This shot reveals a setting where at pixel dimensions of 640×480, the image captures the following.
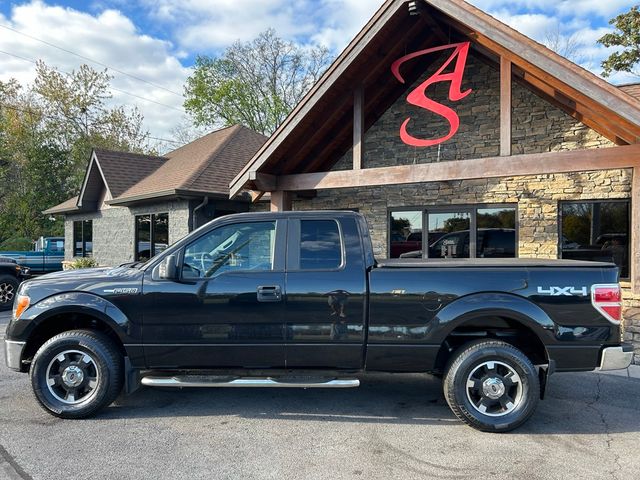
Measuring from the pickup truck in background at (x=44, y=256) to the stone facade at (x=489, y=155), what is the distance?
13.6m

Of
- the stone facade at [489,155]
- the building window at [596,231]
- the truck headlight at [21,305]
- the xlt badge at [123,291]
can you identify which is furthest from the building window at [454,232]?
the truck headlight at [21,305]

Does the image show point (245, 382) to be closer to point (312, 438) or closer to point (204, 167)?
point (312, 438)

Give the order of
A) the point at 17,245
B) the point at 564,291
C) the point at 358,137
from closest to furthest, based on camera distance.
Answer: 1. the point at 564,291
2. the point at 358,137
3. the point at 17,245

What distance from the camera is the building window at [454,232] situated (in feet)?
33.1

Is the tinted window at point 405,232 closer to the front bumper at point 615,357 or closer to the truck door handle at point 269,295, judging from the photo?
the front bumper at point 615,357

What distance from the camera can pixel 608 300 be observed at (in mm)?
4094

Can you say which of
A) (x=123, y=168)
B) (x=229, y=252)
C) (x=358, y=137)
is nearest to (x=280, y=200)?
(x=358, y=137)

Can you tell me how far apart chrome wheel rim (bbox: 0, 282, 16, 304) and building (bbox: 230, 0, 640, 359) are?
6.27 metres

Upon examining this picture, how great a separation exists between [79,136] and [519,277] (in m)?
37.1

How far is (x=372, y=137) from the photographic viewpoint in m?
11.5

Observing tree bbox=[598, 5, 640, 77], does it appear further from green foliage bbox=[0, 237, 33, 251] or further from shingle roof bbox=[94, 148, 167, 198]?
green foliage bbox=[0, 237, 33, 251]

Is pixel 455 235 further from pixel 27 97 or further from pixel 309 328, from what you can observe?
pixel 27 97

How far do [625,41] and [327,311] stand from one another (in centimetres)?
2476

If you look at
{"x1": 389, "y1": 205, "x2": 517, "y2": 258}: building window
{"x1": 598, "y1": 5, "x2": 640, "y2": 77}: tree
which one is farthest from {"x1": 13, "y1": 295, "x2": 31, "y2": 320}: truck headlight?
{"x1": 598, "y1": 5, "x2": 640, "y2": 77}: tree
